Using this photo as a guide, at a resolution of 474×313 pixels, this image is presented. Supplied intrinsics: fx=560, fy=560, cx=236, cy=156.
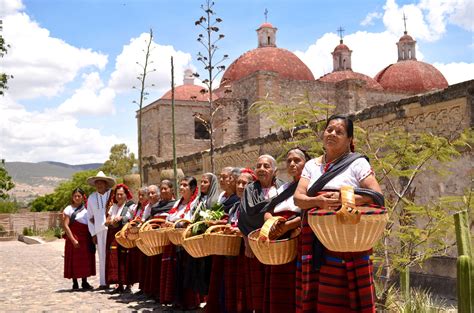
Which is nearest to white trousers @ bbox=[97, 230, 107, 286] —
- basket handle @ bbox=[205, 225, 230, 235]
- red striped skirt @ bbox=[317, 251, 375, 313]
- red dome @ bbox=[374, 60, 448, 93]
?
basket handle @ bbox=[205, 225, 230, 235]

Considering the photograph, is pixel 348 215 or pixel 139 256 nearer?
pixel 348 215

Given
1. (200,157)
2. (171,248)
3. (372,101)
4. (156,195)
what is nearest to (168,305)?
(171,248)

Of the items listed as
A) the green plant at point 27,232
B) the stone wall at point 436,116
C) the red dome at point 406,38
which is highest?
the red dome at point 406,38

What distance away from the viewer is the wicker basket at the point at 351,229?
354 cm

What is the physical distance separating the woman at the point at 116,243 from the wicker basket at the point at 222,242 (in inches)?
142

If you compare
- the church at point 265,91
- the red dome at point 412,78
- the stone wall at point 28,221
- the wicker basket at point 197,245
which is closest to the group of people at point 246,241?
the wicker basket at point 197,245

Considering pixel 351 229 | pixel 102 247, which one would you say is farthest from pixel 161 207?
pixel 351 229

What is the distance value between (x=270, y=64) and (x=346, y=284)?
2485 centimetres

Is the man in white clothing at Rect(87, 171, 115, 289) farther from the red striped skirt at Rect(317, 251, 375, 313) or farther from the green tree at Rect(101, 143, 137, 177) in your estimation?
the green tree at Rect(101, 143, 137, 177)

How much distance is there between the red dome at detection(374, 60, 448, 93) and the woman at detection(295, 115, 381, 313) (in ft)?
87.4

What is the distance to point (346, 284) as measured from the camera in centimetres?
382

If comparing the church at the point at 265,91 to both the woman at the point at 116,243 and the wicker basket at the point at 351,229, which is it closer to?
Answer: the woman at the point at 116,243

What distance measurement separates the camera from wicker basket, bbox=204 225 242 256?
5.62 meters

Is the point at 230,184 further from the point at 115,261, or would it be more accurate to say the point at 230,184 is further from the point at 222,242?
the point at 115,261
